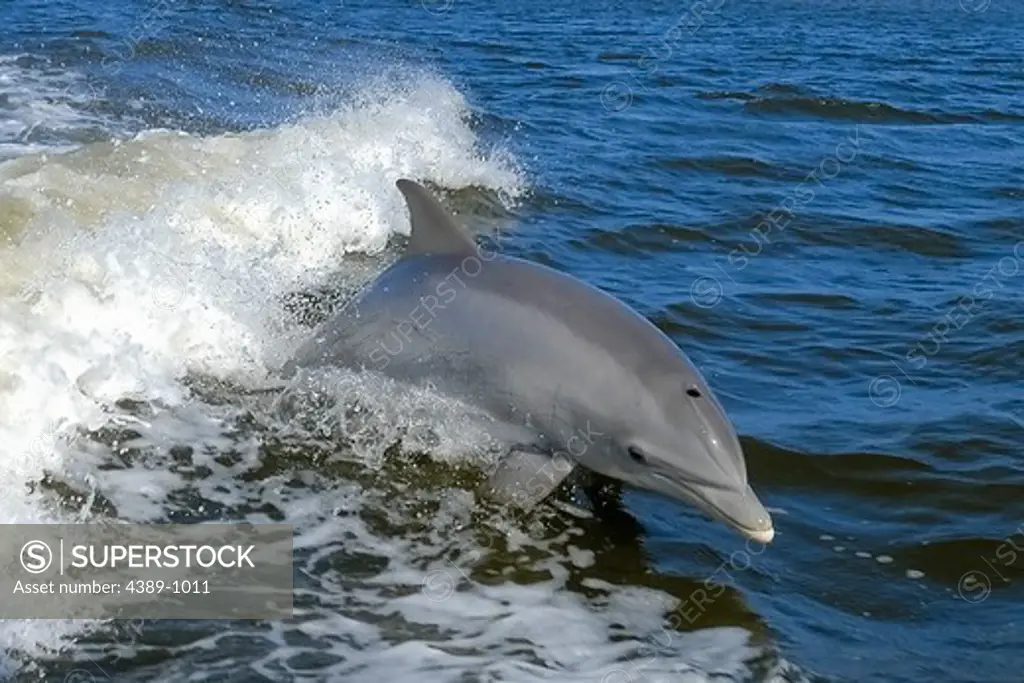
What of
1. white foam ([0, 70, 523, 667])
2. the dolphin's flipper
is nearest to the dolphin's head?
the dolphin's flipper

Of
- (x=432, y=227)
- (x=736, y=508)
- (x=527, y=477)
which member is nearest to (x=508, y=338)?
(x=527, y=477)

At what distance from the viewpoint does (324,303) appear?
1071cm

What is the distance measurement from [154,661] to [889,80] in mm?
20177

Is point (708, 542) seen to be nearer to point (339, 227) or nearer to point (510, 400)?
point (510, 400)

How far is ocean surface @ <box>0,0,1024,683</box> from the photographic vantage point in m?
6.30

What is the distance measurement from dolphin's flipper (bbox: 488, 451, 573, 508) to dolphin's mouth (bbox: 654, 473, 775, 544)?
30.7 inches

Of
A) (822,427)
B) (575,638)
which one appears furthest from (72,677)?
(822,427)

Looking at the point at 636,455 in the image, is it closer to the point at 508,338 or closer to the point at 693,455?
the point at 693,455

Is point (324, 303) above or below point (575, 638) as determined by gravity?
above

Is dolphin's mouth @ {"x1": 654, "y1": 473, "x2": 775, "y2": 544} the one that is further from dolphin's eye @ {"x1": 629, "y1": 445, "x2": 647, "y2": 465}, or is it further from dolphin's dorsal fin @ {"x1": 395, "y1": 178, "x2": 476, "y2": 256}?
dolphin's dorsal fin @ {"x1": 395, "y1": 178, "x2": 476, "y2": 256}

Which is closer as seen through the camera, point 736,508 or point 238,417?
point 736,508

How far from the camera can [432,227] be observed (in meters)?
7.93

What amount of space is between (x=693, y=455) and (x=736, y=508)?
34 cm

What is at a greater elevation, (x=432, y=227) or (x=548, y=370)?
(x=432, y=227)
